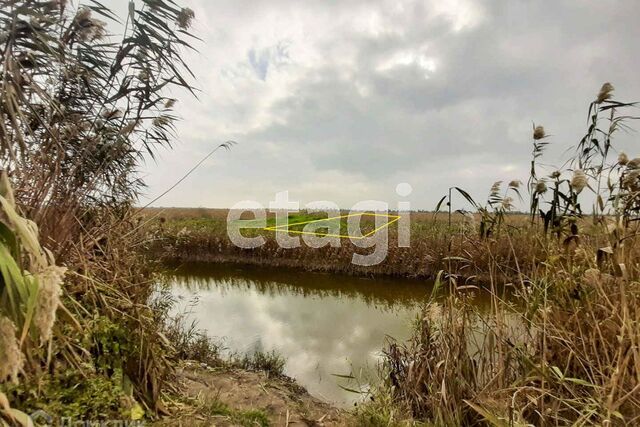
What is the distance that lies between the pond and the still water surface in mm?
10

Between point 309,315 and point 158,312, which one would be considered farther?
point 309,315

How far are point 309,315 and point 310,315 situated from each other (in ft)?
0.06

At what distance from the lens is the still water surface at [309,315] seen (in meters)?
4.39

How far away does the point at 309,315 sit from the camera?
6.42m

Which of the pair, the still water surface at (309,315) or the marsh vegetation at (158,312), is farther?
the still water surface at (309,315)

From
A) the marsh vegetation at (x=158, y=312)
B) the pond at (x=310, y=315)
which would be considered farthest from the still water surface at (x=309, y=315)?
the marsh vegetation at (x=158, y=312)

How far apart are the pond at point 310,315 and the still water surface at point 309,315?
0.01 meters

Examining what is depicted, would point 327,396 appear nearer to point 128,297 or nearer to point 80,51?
point 128,297

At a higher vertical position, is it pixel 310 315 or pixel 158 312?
pixel 158 312

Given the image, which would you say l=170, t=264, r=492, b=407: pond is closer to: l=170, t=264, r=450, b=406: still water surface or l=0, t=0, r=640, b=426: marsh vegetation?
l=170, t=264, r=450, b=406: still water surface

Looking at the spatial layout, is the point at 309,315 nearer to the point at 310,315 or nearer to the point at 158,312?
the point at 310,315

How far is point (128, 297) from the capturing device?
231 centimetres

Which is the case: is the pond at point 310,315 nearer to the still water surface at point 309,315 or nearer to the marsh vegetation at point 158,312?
the still water surface at point 309,315

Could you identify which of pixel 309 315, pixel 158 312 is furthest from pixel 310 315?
pixel 158 312
